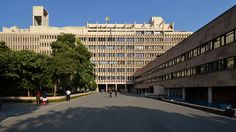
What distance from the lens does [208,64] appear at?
36156 mm

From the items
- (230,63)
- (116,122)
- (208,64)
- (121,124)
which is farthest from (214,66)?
(121,124)

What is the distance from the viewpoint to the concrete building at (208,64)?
98.1 ft

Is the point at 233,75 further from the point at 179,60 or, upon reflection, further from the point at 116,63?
the point at 116,63

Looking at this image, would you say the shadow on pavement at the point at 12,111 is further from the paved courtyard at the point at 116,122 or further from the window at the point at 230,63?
the window at the point at 230,63

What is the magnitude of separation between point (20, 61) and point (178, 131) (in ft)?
100

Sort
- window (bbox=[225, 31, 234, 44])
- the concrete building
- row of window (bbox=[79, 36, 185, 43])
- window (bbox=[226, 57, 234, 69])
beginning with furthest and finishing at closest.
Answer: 1. row of window (bbox=[79, 36, 185, 43])
2. the concrete building
3. window (bbox=[225, 31, 234, 44])
4. window (bbox=[226, 57, 234, 69])

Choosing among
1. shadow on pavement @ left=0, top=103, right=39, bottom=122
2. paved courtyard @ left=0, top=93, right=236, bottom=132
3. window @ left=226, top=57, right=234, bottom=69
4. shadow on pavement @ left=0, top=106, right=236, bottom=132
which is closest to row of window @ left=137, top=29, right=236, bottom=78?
window @ left=226, top=57, right=234, bottom=69

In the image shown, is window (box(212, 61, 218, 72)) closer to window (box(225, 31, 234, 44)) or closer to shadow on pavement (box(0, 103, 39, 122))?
window (box(225, 31, 234, 44))

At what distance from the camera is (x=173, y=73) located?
55.3 meters

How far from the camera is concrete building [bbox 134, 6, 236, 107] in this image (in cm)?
2989

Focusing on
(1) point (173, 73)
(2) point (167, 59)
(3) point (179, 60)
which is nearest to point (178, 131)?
(3) point (179, 60)

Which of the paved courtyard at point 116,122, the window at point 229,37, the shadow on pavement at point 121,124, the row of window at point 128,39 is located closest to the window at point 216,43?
the window at point 229,37

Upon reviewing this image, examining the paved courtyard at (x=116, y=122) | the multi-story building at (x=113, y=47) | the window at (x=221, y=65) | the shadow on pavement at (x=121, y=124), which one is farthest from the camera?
the multi-story building at (x=113, y=47)

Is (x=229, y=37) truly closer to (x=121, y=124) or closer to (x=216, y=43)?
(x=216, y=43)
